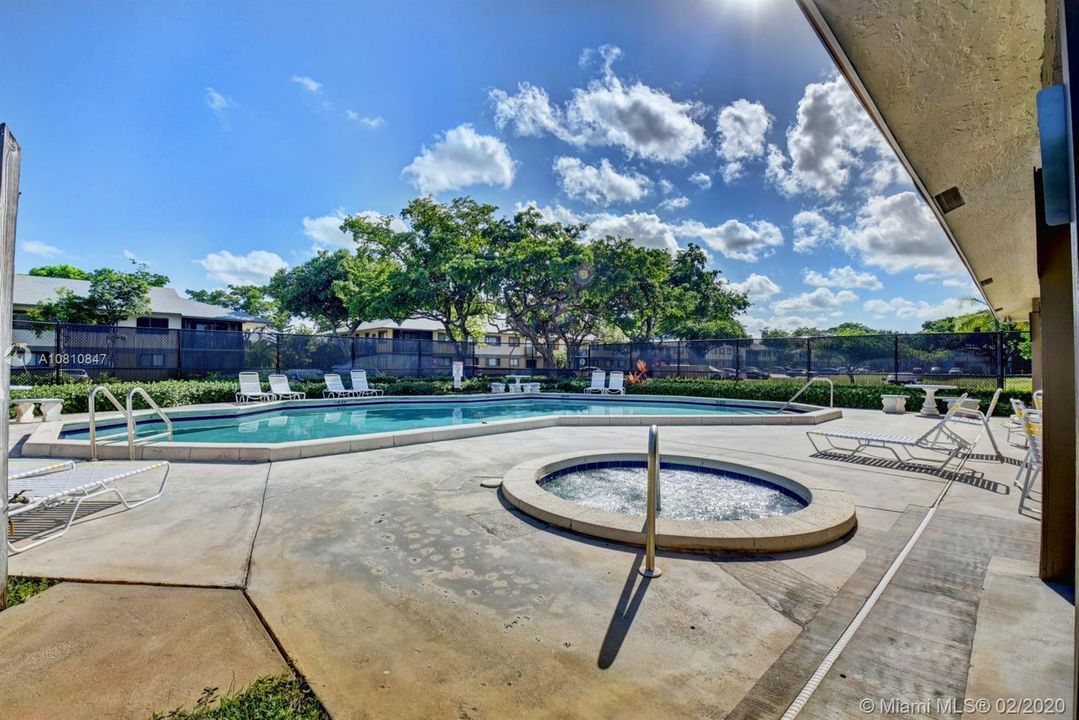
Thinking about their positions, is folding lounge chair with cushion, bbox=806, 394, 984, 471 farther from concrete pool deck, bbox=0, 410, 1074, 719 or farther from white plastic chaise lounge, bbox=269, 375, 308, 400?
white plastic chaise lounge, bbox=269, 375, 308, 400

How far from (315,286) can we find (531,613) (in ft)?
110

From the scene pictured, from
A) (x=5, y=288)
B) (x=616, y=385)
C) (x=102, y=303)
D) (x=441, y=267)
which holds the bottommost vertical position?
(x=616, y=385)

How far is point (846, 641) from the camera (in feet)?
6.88

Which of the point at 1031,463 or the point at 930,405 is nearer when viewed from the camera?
the point at 1031,463

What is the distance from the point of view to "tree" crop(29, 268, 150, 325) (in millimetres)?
19609

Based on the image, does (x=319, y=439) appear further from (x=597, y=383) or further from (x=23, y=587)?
(x=597, y=383)

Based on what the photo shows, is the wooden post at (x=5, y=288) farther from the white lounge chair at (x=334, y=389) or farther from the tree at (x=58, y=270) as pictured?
the tree at (x=58, y=270)

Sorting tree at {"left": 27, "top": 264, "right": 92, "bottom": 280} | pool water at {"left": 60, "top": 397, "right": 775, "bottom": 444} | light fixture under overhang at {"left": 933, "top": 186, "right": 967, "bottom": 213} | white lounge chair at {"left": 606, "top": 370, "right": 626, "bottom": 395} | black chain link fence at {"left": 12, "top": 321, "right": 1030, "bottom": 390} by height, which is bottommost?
pool water at {"left": 60, "top": 397, "right": 775, "bottom": 444}

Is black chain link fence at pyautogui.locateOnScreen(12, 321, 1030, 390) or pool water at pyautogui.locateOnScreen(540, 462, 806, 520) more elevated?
black chain link fence at pyautogui.locateOnScreen(12, 321, 1030, 390)

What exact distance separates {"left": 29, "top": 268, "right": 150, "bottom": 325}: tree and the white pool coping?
14501 mm

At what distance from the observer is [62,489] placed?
321 centimetres

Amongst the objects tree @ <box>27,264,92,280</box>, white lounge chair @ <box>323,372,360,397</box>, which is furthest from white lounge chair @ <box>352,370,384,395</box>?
tree @ <box>27,264,92,280</box>

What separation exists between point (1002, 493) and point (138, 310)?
28.2 metres

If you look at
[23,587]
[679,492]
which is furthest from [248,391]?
[679,492]
